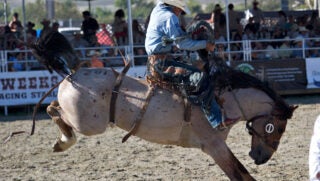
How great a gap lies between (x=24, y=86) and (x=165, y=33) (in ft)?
30.2

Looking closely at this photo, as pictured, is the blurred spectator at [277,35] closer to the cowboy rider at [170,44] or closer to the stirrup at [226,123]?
the stirrup at [226,123]

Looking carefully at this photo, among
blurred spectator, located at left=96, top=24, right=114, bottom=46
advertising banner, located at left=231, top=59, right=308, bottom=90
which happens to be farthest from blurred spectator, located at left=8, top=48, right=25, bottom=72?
advertising banner, located at left=231, top=59, right=308, bottom=90

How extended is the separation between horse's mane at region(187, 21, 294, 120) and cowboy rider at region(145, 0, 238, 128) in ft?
0.49

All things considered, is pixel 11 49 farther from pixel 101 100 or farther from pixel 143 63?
pixel 101 100

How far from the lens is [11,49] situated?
15906 mm

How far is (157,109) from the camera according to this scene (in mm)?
6266

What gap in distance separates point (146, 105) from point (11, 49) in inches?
404

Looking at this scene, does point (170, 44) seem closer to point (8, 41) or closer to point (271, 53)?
point (8, 41)

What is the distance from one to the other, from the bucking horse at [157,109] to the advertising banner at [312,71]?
9.91 meters

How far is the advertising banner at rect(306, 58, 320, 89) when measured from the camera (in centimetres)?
1619

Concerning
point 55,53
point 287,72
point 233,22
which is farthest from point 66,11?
point 55,53

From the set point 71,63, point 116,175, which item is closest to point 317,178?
point 71,63

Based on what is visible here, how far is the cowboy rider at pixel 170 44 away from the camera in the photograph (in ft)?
20.2

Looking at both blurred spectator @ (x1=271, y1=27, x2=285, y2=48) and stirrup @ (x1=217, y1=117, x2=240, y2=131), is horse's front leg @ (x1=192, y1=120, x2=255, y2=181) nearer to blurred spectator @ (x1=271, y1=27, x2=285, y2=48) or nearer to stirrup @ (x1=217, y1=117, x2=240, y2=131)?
stirrup @ (x1=217, y1=117, x2=240, y2=131)
